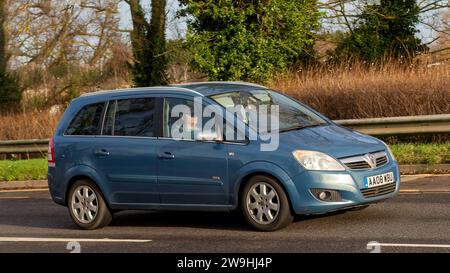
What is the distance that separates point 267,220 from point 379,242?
141cm

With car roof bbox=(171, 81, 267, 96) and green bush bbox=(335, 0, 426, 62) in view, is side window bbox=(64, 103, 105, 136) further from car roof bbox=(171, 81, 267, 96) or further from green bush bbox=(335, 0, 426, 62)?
green bush bbox=(335, 0, 426, 62)

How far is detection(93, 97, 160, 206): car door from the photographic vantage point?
1030 centimetres

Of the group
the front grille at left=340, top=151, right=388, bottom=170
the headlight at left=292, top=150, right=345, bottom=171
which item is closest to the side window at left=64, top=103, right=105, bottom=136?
the headlight at left=292, top=150, right=345, bottom=171

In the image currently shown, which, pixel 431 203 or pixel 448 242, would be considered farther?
pixel 431 203

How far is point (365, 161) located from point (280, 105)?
1.58 metres

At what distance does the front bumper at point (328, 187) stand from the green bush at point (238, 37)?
15.6 meters

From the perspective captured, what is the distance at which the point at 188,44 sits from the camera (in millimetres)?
25531

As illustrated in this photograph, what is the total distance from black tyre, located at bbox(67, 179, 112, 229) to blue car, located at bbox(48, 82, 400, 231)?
1 cm

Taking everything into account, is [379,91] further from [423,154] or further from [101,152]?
[101,152]

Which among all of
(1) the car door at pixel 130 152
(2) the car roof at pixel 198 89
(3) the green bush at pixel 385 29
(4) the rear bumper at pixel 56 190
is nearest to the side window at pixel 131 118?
(1) the car door at pixel 130 152

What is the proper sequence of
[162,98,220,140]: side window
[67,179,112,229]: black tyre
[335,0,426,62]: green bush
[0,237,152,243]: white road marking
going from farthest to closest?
1. [335,0,426,62]: green bush
2. [67,179,112,229]: black tyre
3. [162,98,220,140]: side window
4. [0,237,152,243]: white road marking

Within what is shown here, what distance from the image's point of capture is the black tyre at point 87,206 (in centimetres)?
1092

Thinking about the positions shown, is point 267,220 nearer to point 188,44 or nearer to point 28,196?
point 28,196

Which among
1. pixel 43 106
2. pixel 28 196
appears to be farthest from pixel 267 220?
pixel 43 106
